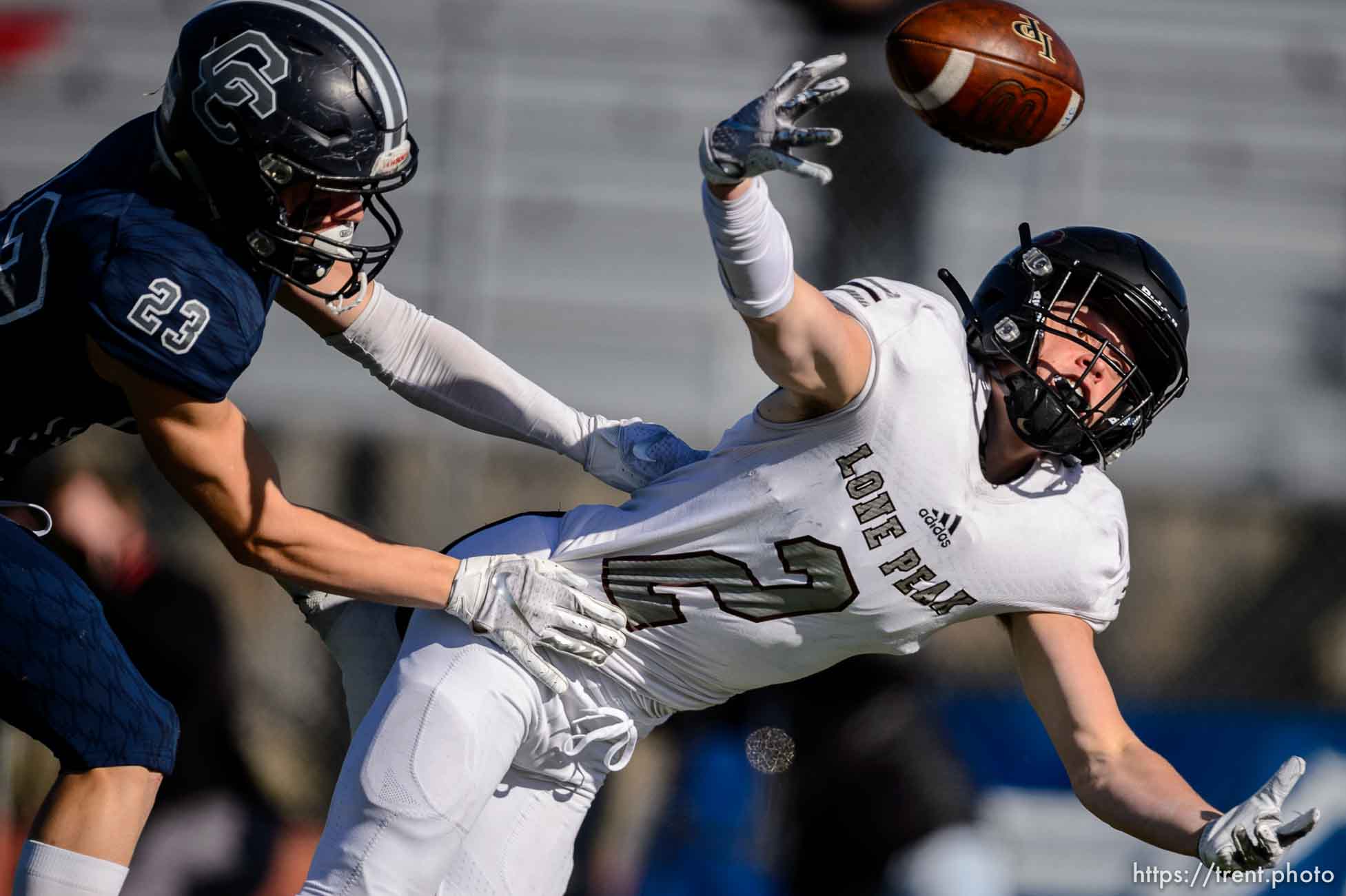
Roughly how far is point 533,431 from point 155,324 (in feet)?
2.93

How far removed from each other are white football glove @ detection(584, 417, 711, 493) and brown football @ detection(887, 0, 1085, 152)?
73 centimetres

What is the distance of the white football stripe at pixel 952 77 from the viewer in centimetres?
251

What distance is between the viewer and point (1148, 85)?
5.18 metres

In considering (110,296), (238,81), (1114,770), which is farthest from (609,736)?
(238,81)

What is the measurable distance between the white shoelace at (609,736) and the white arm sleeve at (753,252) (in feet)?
2.82

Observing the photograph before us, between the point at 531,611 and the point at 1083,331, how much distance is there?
1.00 metres

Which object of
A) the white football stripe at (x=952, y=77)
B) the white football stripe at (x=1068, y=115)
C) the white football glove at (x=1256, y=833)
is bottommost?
the white football glove at (x=1256, y=833)

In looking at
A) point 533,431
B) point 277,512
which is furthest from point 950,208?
point 277,512

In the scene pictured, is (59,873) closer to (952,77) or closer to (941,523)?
(941,523)

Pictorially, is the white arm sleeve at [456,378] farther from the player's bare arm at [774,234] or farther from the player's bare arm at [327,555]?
the player's bare arm at [774,234]

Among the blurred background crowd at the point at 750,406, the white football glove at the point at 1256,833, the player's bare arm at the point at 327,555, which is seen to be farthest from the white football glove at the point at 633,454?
the blurred background crowd at the point at 750,406

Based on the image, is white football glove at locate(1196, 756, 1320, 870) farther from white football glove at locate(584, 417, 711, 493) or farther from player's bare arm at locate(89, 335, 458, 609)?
player's bare arm at locate(89, 335, 458, 609)

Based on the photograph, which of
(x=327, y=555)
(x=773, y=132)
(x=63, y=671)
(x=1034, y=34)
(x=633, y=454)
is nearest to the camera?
(x=773, y=132)

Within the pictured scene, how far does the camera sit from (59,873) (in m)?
2.25
